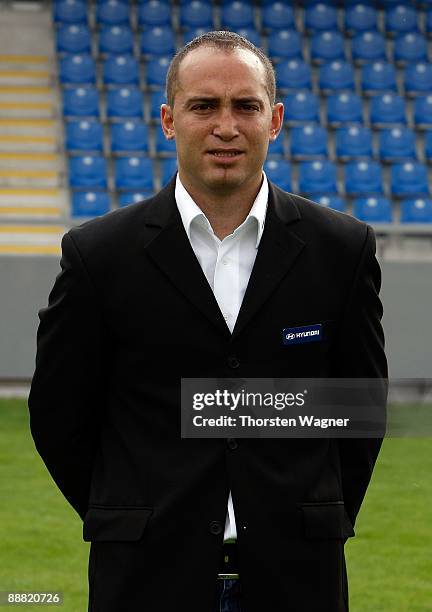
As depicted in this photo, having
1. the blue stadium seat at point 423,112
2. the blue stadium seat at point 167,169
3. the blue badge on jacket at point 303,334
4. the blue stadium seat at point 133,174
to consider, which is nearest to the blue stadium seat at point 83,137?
the blue stadium seat at point 133,174

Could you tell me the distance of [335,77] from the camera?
17.0 meters

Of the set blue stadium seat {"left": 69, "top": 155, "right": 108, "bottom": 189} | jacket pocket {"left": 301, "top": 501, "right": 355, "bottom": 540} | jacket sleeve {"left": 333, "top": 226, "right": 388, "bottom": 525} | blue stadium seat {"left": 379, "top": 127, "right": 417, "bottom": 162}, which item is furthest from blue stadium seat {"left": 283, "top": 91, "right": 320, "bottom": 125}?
jacket pocket {"left": 301, "top": 501, "right": 355, "bottom": 540}

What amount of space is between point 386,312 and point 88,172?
4.95 meters

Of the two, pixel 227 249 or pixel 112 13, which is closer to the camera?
pixel 227 249

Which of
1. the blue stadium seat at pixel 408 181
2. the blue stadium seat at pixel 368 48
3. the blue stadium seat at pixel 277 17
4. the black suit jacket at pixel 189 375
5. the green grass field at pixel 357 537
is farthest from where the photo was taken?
the blue stadium seat at pixel 277 17

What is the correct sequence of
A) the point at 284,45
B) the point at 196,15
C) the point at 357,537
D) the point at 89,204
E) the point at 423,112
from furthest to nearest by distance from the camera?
the point at 196,15 → the point at 284,45 → the point at 423,112 → the point at 89,204 → the point at 357,537

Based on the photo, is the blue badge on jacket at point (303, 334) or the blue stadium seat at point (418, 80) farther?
the blue stadium seat at point (418, 80)

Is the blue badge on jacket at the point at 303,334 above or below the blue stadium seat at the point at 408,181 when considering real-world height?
below

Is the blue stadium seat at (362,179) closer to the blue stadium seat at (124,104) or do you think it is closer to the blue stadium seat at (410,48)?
the blue stadium seat at (124,104)

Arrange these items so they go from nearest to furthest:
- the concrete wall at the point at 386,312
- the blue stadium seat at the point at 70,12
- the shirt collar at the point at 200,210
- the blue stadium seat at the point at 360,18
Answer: the shirt collar at the point at 200,210, the concrete wall at the point at 386,312, the blue stadium seat at the point at 70,12, the blue stadium seat at the point at 360,18

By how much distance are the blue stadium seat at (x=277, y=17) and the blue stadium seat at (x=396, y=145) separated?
110 inches

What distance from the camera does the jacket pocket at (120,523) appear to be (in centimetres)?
235

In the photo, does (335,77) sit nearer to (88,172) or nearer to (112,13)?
(112,13)

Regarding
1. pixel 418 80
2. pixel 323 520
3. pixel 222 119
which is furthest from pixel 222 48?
pixel 418 80
